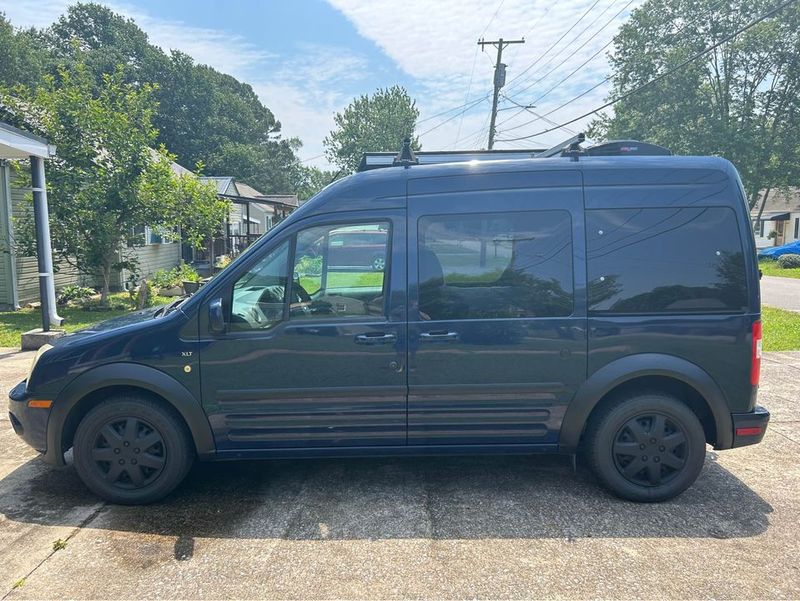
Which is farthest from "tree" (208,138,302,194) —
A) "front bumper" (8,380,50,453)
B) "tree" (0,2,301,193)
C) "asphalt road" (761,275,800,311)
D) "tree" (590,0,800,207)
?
"front bumper" (8,380,50,453)

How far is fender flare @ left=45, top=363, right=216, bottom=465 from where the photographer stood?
A: 11.5 feet

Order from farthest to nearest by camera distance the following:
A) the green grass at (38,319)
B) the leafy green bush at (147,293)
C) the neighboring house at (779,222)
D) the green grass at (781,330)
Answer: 1. the neighboring house at (779,222)
2. the leafy green bush at (147,293)
3. the green grass at (38,319)
4. the green grass at (781,330)

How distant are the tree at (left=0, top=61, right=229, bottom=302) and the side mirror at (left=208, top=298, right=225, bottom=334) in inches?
361

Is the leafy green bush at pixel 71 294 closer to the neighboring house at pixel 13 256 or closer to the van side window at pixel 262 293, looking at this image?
the neighboring house at pixel 13 256

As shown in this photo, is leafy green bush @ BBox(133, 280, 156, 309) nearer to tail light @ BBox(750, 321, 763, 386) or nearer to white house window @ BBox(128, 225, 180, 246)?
white house window @ BBox(128, 225, 180, 246)

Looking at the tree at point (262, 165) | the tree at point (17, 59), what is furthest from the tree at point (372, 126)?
the tree at point (17, 59)

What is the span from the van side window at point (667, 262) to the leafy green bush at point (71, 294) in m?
12.6

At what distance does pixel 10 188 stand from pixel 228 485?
11.6m

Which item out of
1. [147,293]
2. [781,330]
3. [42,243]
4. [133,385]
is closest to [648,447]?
[133,385]

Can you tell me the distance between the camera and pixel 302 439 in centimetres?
365

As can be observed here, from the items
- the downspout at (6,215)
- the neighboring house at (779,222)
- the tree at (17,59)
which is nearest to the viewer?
the downspout at (6,215)

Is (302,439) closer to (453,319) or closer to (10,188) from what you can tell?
(453,319)

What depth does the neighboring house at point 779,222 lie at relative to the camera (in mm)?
40341

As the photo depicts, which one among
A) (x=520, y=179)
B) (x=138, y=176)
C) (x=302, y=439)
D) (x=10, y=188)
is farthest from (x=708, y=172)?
(x=10, y=188)
